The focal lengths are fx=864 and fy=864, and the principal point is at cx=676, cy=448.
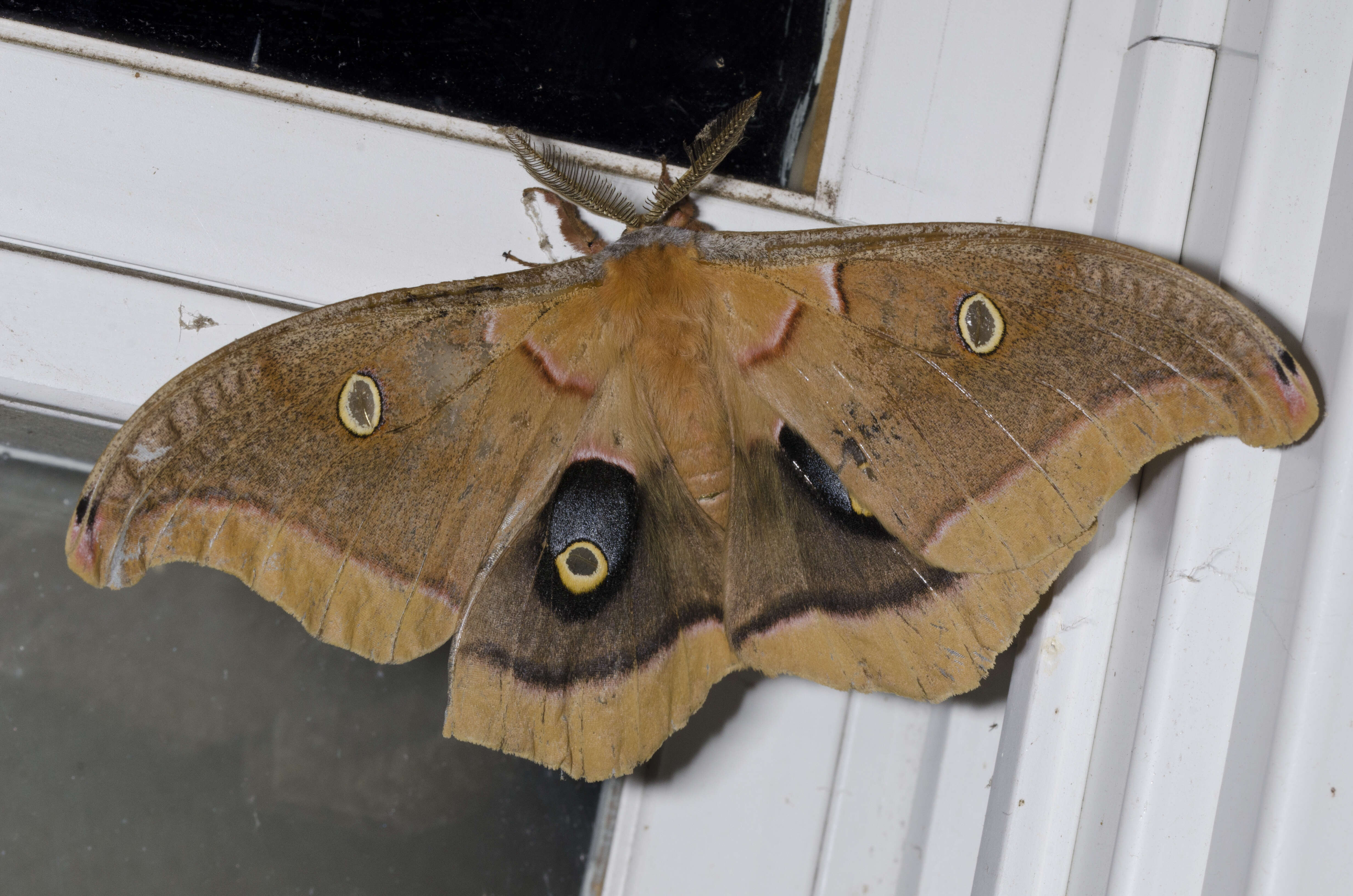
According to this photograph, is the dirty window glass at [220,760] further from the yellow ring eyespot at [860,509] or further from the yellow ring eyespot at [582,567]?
the yellow ring eyespot at [860,509]

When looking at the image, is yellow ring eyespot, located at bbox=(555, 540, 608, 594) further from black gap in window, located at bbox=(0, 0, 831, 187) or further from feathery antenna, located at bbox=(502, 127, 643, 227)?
black gap in window, located at bbox=(0, 0, 831, 187)

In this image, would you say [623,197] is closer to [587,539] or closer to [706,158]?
[706,158]

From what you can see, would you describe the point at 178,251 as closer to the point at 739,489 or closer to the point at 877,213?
the point at 739,489

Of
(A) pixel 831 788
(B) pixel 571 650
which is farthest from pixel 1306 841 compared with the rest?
(B) pixel 571 650

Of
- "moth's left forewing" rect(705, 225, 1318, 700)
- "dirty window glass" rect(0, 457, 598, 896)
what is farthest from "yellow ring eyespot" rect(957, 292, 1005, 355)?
"dirty window glass" rect(0, 457, 598, 896)

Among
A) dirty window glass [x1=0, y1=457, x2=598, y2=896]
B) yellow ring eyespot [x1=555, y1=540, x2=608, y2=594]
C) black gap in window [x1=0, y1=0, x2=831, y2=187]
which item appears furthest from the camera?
dirty window glass [x1=0, y1=457, x2=598, y2=896]

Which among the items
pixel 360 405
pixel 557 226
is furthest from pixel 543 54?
pixel 360 405
